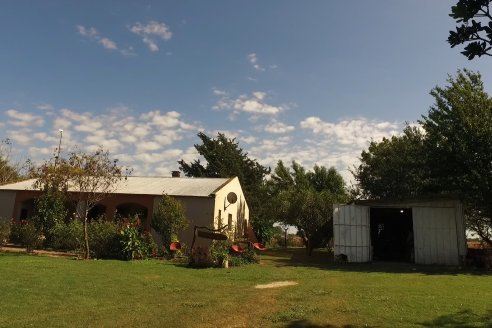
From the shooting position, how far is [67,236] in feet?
71.4

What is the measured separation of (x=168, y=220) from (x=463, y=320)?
50.9 feet

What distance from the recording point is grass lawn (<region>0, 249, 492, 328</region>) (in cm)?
800

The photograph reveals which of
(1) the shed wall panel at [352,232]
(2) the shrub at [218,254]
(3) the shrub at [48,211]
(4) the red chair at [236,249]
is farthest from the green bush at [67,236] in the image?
(1) the shed wall panel at [352,232]

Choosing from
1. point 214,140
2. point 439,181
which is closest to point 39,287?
point 439,181

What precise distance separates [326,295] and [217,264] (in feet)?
24.5

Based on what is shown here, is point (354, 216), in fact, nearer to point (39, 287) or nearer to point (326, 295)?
point (326, 295)

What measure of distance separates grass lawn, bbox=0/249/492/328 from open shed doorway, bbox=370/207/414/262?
11.8 meters

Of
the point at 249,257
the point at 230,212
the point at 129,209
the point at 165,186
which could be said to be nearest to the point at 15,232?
the point at 129,209

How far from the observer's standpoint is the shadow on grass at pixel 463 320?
25.5 feet

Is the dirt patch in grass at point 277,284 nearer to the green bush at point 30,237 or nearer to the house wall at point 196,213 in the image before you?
the house wall at point 196,213

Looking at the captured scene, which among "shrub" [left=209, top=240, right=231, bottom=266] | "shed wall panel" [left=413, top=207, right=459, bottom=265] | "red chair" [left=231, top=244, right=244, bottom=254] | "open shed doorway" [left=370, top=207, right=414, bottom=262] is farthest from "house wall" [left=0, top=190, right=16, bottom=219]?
"shed wall panel" [left=413, top=207, right=459, bottom=265]

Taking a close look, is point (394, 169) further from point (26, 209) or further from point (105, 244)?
point (26, 209)

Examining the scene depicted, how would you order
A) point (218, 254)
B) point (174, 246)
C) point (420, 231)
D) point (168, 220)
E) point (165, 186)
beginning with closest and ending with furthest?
point (218, 254) < point (174, 246) < point (168, 220) < point (420, 231) < point (165, 186)

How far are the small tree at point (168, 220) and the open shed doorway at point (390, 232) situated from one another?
42.2 ft
